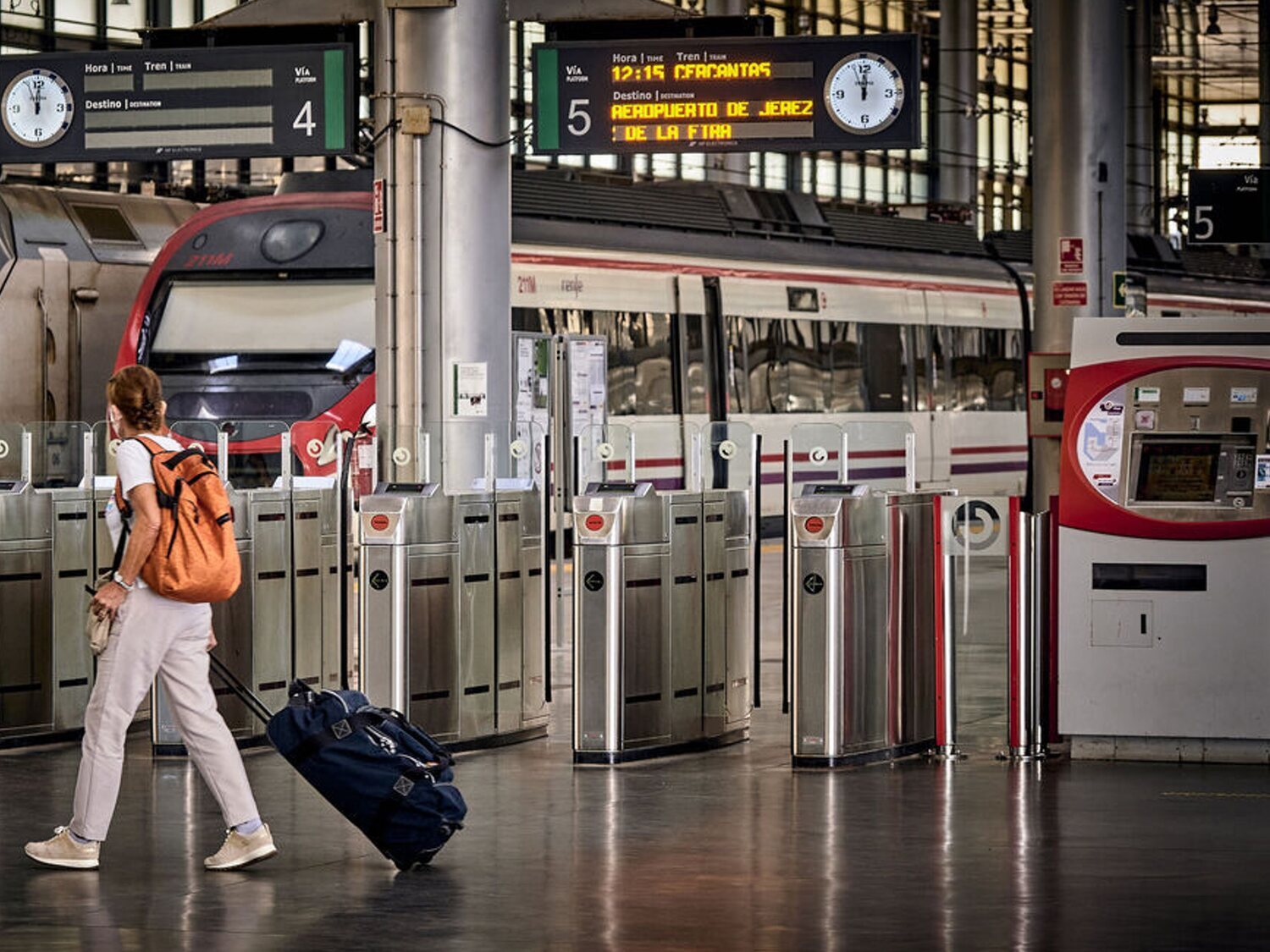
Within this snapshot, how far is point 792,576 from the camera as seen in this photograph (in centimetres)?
1055

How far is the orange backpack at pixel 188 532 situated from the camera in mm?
8188

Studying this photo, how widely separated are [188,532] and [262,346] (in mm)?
11314

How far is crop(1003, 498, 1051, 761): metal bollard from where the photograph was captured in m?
10.7

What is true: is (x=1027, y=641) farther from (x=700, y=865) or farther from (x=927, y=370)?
(x=927, y=370)

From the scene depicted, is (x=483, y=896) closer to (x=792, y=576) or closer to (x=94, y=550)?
(x=792, y=576)

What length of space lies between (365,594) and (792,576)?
6.15 feet

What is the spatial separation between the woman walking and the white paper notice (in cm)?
498

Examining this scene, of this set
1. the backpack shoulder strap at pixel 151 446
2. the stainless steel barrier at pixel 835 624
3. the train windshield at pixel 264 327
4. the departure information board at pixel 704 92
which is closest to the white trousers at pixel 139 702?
the backpack shoulder strap at pixel 151 446

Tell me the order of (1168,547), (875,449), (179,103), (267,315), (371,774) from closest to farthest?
(371,774), (1168,547), (875,449), (179,103), (267,315)

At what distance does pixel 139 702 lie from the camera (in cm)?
826

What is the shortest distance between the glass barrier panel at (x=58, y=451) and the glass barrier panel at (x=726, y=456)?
287cm

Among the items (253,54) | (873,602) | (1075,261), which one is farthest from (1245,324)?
(1075,261)

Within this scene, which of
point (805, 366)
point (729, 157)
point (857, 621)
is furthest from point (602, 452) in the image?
point (729, 157)

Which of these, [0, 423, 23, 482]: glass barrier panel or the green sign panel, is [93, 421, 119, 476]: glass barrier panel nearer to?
[0, 423, 23, 482]: glass barrier panel
